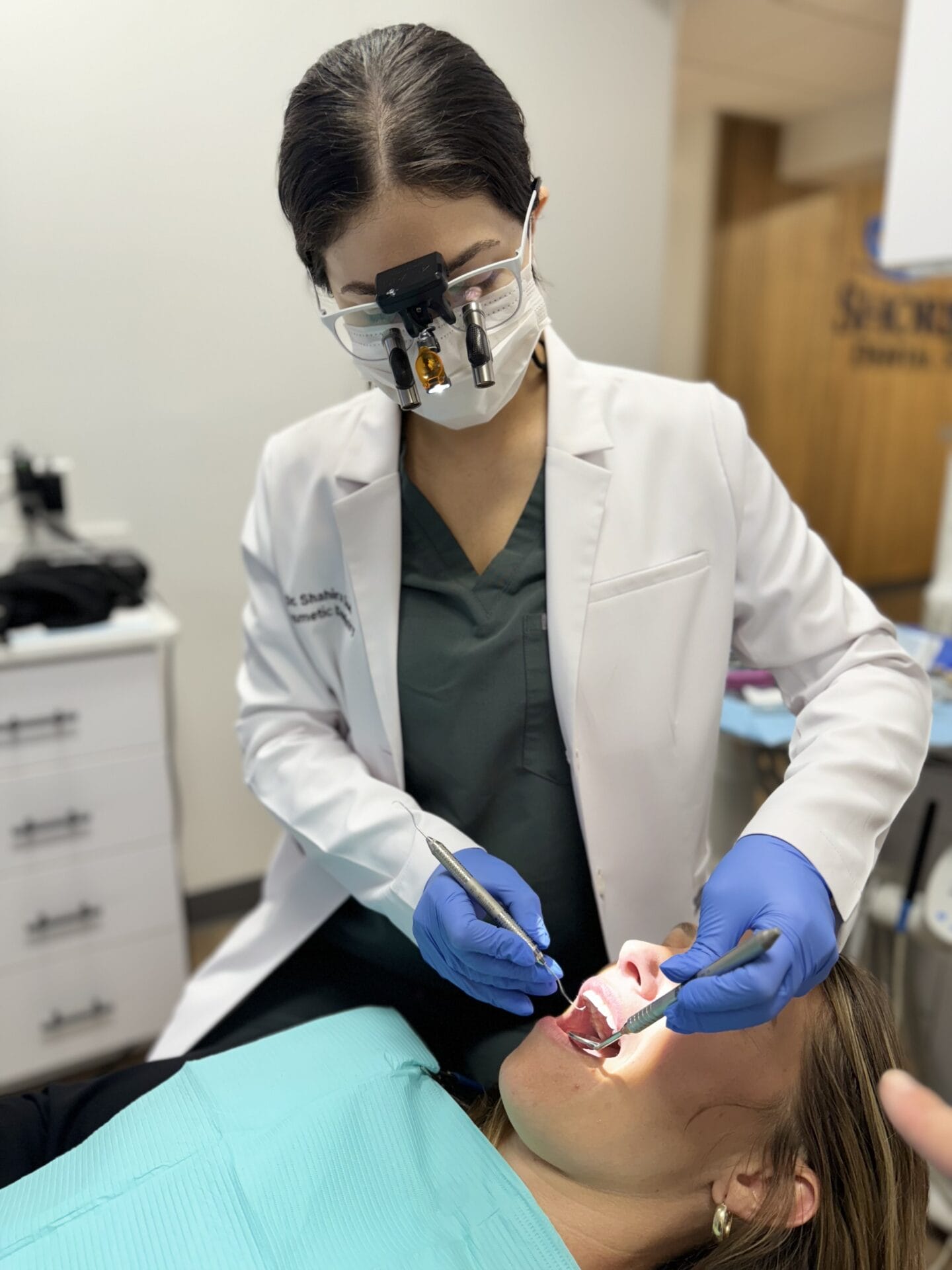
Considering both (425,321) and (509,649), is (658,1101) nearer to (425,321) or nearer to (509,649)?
(509,649)

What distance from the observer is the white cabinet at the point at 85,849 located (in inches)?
64.5

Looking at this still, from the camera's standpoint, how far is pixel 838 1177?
31.9 inches

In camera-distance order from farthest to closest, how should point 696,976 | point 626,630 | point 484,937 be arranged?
point 626,630 < point 484,937 < point 696,976

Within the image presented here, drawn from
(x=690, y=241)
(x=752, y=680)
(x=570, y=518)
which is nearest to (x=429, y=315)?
(x=570, y=518)

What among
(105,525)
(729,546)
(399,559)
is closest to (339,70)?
(399,559)

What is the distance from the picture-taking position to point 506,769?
98cm

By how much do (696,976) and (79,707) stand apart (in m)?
1.36

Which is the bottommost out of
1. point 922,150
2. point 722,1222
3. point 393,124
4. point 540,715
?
point 722,1222

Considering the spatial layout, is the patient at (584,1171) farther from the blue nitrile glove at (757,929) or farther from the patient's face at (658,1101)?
the blue nitrile glove at (757,929)

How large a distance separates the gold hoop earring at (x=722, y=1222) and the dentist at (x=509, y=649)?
25 cm

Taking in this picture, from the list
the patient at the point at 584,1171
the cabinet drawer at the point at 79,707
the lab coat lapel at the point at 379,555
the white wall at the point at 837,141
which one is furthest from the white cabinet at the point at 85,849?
the white wall at the point at 837,141

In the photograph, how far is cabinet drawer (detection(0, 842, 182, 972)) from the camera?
170 cm

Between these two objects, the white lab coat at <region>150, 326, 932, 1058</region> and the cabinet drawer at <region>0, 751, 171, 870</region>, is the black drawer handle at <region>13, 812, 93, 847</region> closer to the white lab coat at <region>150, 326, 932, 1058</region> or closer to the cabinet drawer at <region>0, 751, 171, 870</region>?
the cabinet drawer at <region>0, 751, 171, 870</region>

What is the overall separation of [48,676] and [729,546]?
4.24 feet
